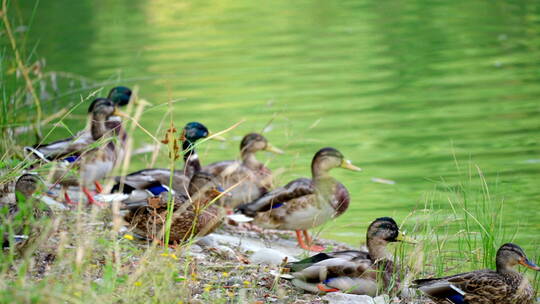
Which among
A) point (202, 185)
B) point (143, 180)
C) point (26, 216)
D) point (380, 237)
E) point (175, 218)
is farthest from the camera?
point (143, 180)

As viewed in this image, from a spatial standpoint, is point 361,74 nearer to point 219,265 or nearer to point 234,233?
point 234,233

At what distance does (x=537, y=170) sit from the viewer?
9.05 metres

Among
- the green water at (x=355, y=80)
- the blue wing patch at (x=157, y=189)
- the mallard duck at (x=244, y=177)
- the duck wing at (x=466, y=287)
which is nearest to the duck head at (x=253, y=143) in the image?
the mallard duck at (x=244, y=177)

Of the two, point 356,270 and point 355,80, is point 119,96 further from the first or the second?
point 355,80

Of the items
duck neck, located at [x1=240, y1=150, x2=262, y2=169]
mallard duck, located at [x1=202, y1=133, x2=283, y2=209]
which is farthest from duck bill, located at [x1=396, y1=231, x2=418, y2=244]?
duck neck, located at [x1=240, y1=150, x2=262, y2=169]

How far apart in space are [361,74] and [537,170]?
6.37 m

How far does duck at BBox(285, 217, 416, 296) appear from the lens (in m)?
5.29

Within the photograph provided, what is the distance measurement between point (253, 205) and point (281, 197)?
0.78 ft

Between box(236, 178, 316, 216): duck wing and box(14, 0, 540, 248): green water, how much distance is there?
18.1 inches

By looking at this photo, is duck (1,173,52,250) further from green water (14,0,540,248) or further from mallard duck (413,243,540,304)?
mallard duck (413,243,540,304)

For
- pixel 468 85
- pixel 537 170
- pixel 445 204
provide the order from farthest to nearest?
pixel 468 85 < pixel 537 170 < pixel 445 204

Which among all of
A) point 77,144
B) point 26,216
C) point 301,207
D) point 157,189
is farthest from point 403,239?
point 77,144

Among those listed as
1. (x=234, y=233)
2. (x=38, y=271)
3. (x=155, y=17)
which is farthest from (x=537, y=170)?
(x=155, y=17)

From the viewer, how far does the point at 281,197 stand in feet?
24.2
